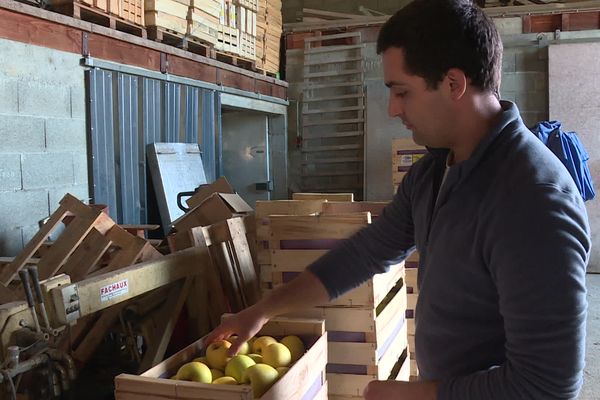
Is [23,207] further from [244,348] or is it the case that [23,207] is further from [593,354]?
[593,354]

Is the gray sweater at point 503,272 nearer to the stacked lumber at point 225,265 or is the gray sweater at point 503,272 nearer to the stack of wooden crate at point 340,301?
the stack of wooden crate at point 340,301

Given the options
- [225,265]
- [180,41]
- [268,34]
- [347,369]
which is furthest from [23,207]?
[268,34]

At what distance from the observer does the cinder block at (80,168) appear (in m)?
5.26

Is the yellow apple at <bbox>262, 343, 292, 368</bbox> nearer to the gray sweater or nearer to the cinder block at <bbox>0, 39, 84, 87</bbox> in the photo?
the gray sweater

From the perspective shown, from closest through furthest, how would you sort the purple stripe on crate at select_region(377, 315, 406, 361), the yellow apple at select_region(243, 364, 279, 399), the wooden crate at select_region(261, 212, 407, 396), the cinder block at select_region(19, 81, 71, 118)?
the yellow apple at select_region(243, 364, 279, 399)
the wooden crate at select_region(261, 212, 407, 396)
the purple stripe on crate at select_region(377, 315, 406, 361)
the cinder block at select_region(19, 81, 71, 118)

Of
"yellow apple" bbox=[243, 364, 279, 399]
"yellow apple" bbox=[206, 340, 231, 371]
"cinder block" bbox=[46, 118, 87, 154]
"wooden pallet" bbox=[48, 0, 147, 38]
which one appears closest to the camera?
"yellow apple" bbox=[243, 364, 279, 399]

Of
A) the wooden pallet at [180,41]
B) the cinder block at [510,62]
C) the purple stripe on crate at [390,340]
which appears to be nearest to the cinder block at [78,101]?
the wooden pallet at [180,41]

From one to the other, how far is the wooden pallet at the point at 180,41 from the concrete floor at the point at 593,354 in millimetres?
5147

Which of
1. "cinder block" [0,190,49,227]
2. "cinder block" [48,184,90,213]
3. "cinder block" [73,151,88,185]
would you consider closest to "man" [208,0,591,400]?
"cinder block" [0,190,49,227]

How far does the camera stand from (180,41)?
271 inches

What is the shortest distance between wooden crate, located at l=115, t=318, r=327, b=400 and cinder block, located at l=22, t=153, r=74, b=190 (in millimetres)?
3223

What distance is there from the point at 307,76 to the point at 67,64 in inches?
224

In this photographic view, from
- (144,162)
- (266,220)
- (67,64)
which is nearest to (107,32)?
(67,64)

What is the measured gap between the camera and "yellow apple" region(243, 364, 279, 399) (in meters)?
1.81
